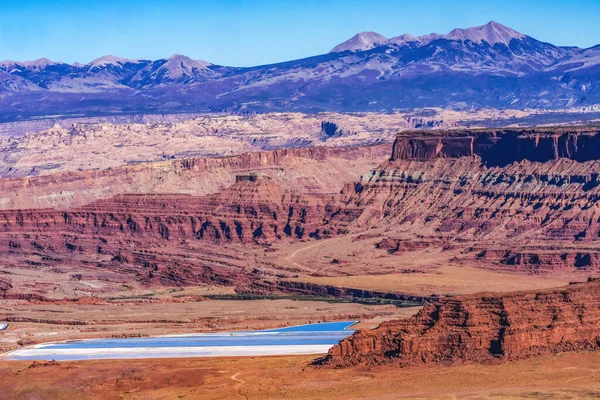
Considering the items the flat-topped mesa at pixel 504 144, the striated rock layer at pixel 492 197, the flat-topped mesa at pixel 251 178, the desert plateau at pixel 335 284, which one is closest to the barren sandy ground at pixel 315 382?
the desert plateau at pixel 335 284

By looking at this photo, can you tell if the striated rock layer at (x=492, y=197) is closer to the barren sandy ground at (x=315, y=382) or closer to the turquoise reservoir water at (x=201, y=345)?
the turquoise reservoir water at (x=201, y=345)

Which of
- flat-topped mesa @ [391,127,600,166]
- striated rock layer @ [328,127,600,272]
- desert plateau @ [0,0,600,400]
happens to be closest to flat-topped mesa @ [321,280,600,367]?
desert plateau @ [0,0,600,400]

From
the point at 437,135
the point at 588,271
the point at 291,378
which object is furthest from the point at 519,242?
the point at 291,378

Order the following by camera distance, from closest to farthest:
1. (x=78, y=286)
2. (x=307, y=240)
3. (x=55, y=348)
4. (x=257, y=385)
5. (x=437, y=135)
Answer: (x=257, y=385) → (x=55, y=348) → (x=78, y=286) → (x=307, y=240) → (x=437, y=135)

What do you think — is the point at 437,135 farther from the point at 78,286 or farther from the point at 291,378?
the point at 291,378

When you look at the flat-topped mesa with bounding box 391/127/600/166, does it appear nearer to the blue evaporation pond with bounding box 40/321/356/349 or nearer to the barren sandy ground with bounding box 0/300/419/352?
the barren sandy ground with bounding box 0/300/419/352

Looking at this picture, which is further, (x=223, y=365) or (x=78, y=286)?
→ (x=78, y=286)

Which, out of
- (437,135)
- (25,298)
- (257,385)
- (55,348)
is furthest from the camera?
(437,135)
